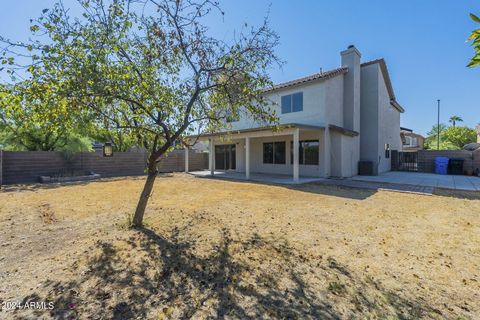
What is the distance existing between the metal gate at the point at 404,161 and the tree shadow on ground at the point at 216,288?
19.8 metres

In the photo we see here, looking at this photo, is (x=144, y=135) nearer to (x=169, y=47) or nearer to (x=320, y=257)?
(x=169, y=47)

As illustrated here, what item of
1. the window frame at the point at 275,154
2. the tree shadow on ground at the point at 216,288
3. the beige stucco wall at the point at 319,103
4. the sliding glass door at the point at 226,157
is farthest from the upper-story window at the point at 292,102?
the tree shadow on ground at the point at 216,288

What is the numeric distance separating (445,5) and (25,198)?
17115 millimetres

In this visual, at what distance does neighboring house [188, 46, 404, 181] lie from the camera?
42.6ft

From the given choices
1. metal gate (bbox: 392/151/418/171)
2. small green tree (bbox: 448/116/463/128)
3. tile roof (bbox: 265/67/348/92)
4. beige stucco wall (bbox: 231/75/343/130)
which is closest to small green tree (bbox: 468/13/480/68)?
tile roof (bbox: 265/67/348/92)

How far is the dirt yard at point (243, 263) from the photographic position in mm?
2502

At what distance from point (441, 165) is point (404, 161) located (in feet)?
10.7

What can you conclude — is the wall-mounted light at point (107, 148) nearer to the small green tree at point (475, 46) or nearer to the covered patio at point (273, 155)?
the covered patio at point (273, 155)

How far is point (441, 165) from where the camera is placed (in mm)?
16344

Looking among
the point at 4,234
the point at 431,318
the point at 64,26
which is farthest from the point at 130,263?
the point at 64,26

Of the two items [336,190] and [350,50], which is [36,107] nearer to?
[336,190]

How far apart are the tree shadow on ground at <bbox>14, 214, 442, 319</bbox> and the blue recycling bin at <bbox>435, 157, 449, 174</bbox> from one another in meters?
18.1

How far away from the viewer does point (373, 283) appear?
2.97 m

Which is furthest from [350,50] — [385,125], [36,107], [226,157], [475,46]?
[36,107]
